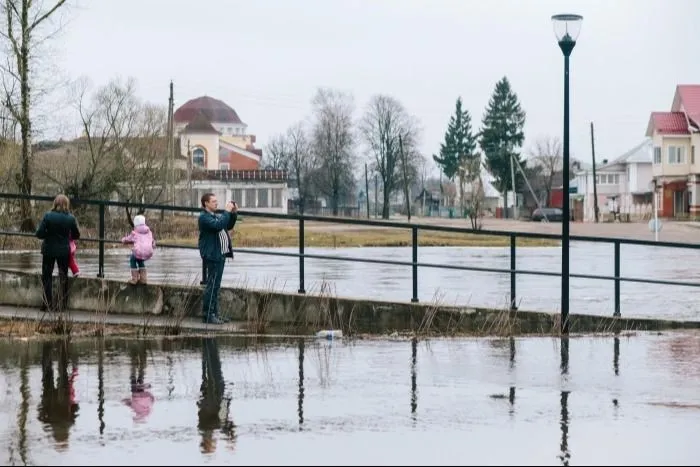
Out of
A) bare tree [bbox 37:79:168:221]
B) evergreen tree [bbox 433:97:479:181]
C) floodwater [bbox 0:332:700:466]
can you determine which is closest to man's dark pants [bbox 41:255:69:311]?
floodwater [bbox 0:332:700:466]

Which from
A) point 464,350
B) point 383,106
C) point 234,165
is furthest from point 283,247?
point 234,165

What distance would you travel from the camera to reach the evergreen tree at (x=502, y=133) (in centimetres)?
13738

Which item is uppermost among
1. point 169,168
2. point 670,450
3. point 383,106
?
point 383,106

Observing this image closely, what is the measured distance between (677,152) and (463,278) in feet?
269

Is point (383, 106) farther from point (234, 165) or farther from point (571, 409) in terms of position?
point (571, 409)

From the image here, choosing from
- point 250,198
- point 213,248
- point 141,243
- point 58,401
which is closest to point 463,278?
point 141,243

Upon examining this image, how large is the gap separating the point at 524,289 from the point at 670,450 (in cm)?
1598

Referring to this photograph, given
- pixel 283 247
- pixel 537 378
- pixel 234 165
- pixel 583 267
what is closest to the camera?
pixel 537 378

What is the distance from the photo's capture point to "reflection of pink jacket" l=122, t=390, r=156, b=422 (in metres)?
8.76

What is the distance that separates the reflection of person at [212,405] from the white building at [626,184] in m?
107

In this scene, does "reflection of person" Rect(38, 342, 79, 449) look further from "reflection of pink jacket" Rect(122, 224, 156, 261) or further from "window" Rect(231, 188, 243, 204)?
"window" Rect(231, 188, 243, 204)

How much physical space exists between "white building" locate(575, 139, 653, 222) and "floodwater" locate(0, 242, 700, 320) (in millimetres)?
83954

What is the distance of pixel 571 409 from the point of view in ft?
30.6

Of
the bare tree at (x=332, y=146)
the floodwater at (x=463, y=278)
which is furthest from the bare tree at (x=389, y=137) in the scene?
the floodwater at (x=463, y=278)
